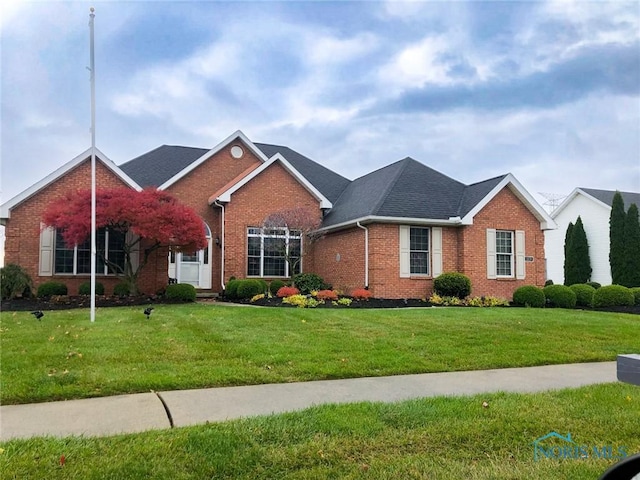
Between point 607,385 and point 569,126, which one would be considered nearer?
point 607,385

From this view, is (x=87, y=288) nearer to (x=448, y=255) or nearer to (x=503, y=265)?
(x=448, y=255)

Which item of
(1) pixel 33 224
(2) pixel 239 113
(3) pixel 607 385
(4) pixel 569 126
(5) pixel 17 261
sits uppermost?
(2) pixel 239 113

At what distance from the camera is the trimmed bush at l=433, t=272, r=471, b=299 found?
1758 centimetres

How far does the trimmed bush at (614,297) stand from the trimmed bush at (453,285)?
4.46 metres

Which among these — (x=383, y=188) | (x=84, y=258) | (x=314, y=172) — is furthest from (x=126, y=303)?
(x=314, y=172)

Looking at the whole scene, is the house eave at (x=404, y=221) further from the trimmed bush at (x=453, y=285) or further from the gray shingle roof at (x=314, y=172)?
the gray shingle roof at (x=314, y=172)

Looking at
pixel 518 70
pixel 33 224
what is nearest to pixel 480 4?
pixel 518 70

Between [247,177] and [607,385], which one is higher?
[247,177]

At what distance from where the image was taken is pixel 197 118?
60.4ft

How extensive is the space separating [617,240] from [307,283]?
65.2 feet

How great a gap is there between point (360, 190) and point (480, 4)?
1186cm

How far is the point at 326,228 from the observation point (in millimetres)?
19969

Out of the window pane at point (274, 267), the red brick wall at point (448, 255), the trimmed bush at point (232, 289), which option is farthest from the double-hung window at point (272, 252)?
the trimmed bush at point (232, 289)

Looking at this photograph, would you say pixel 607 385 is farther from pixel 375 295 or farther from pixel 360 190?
pixel 360 190
